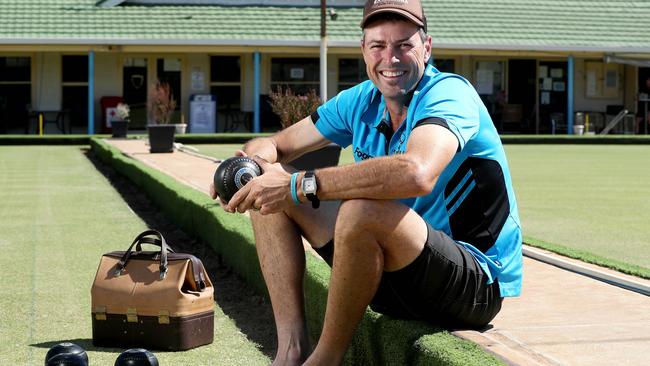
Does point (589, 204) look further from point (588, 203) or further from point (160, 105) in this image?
point (160, 105)

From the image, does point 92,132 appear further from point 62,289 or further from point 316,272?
point 316,272

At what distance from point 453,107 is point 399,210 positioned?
0.44m

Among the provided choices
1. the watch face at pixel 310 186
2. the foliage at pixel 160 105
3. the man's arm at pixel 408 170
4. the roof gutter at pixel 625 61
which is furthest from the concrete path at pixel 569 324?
the roof gutter at pixel 625 61

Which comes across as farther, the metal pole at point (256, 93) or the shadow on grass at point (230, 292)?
the metal pole at point (256, 93)

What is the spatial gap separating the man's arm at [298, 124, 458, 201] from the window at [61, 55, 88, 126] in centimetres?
2573

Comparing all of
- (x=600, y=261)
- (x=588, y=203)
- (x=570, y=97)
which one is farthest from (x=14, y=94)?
(x=600, y=261)

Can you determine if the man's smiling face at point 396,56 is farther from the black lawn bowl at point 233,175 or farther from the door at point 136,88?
the door at point 136,88

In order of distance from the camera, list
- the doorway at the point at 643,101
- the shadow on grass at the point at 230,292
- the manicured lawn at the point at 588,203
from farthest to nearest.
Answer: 1. the doorway at the point at 643,101
2. the manicured lawn at the point at 588,203
3. the shadow on grass at the point at 230,292

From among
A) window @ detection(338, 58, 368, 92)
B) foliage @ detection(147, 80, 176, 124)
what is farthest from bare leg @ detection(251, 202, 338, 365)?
window @ detection(338, 58, 368, 92)

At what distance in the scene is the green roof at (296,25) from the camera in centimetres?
2728

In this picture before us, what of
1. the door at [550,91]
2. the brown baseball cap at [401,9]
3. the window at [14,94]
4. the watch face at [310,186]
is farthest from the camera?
the door at [550,91]

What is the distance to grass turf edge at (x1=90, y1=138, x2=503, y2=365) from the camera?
11.6 ft

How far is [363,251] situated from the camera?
11.7 ft

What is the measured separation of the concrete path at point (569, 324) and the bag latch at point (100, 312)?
1.73m
